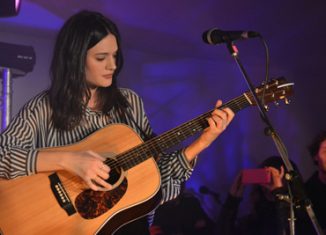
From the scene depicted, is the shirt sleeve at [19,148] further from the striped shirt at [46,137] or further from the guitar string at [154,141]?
the guitar string at [154,141]

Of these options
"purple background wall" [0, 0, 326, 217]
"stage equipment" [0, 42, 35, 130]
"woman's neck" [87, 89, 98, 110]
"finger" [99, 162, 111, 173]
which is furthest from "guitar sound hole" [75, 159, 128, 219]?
"purple background wall" [0, 0, 326, 217]

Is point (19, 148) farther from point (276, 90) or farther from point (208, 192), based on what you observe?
point (208, 192)

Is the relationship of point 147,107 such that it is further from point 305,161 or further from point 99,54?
point 99,54

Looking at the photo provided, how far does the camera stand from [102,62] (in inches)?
75.8

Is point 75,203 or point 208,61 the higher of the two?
point 208,61

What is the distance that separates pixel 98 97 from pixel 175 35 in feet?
9.99

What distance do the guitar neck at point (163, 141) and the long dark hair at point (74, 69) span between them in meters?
0.26

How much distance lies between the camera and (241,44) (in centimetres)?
512

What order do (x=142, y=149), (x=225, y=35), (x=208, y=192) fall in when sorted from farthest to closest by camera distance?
(x=208, y=192) < (x=142, y=149) < (x=225, y=35)

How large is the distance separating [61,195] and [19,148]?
0.27m

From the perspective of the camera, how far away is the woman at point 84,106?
6.18ft

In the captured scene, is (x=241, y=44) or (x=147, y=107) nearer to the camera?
(x=241, y=44)

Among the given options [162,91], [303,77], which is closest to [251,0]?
[162,91]

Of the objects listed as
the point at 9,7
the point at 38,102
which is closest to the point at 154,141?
the point at 38,102
